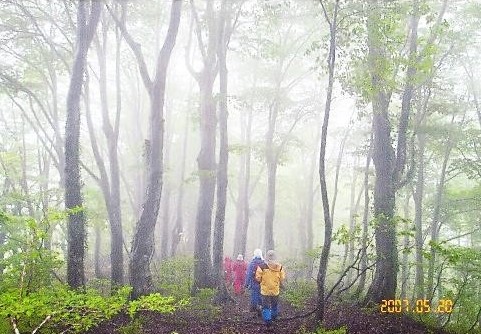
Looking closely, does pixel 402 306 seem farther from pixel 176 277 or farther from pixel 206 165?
pixel 206 165

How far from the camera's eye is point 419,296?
1620cm

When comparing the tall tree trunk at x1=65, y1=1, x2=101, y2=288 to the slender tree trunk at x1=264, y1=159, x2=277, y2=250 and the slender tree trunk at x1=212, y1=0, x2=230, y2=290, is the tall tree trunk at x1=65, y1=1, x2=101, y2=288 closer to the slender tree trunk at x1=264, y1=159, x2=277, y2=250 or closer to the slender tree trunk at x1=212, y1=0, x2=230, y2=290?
the slender tree trunk at x1=212, y1=0, x2=230, y2=290

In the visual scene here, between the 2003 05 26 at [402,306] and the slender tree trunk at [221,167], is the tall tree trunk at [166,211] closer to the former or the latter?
the slender tree trunk at [221,167]

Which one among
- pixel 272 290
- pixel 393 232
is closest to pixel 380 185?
pixel 393 232

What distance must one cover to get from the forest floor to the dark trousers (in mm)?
188

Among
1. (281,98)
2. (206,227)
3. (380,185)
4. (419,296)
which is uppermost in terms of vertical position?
(281,98)

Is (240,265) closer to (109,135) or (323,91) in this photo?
(109,135)

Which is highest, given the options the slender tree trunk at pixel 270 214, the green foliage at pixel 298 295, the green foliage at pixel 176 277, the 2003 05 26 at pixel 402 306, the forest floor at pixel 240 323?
the slender tree trunk at pixel 270 214

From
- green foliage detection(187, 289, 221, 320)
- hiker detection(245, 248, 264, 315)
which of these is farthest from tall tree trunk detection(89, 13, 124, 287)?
hiker detection(245, 248, 264, 315)

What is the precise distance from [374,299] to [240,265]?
4524 millimetres

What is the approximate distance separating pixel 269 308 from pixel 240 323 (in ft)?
2.57

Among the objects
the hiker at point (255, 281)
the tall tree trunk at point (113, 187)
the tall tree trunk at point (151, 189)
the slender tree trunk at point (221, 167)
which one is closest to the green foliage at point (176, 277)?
the slender tree trunk at point (221, 167)

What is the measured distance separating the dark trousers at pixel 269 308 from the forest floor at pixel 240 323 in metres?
0.19

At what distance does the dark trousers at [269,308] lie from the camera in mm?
9773
